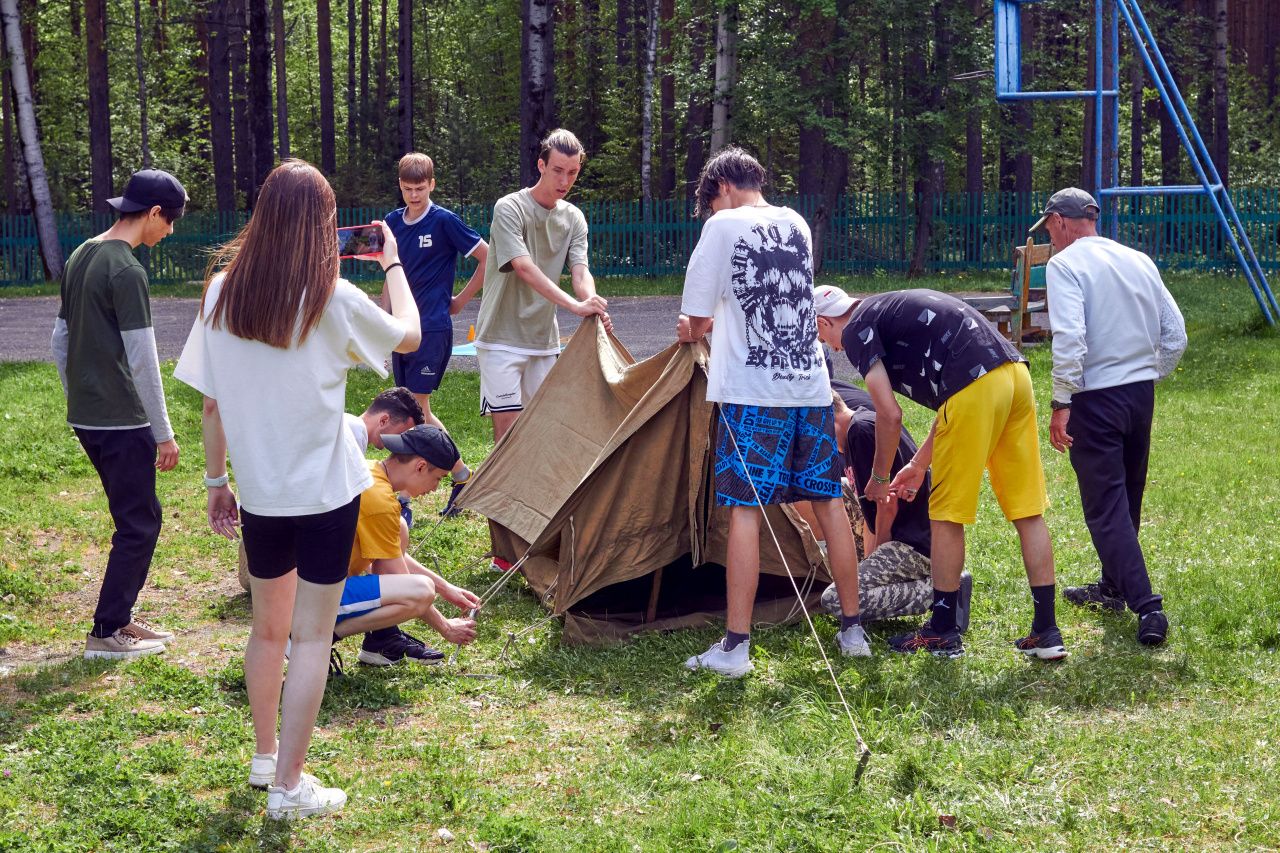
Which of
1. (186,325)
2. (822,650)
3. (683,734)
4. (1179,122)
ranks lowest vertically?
(683,734)

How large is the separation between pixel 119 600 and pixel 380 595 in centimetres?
137

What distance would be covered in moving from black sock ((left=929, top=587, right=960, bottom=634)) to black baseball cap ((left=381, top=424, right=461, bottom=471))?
6.45ft

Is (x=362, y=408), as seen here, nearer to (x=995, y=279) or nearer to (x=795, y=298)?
(x=795, y=298)

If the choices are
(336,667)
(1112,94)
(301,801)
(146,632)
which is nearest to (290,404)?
(301,801)

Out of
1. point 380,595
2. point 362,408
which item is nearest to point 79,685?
point 380,595

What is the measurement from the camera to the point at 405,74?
1184 inches

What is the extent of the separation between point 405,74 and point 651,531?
1056 inches

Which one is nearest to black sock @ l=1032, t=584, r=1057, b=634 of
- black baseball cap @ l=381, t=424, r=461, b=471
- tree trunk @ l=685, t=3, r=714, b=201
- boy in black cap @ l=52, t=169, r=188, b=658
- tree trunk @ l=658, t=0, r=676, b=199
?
black baseball cap @ l=381, t=424, r=461, b=471

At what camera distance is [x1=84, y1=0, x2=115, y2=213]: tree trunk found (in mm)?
25844

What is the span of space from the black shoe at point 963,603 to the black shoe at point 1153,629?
0.67 meters

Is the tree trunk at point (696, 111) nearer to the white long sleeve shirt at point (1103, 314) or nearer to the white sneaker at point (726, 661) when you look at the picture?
the white long sleeve shirt at point (1103, 314)

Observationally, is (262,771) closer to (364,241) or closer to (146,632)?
(364,241)

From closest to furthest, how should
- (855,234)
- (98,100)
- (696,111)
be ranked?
(855,234), (98,100), (696,111)

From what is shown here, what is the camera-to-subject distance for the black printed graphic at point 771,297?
4805 mm
